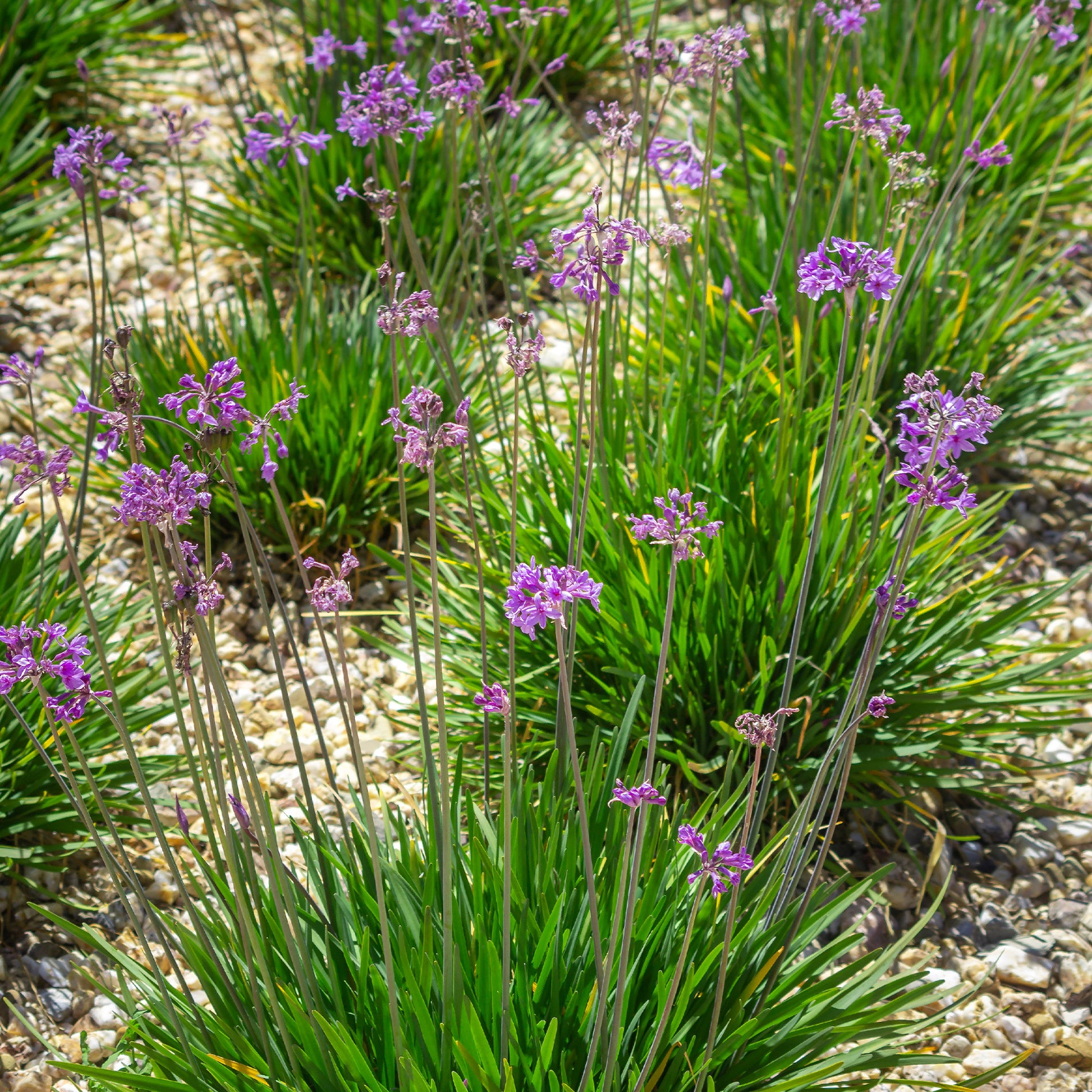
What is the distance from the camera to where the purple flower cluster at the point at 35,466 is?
1.49 metres

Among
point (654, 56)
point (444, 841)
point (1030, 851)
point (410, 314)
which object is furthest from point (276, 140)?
point (1030, 851)

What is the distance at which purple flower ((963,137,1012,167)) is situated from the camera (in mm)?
2535

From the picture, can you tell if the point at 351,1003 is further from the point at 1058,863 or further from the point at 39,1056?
the point at 1058,863

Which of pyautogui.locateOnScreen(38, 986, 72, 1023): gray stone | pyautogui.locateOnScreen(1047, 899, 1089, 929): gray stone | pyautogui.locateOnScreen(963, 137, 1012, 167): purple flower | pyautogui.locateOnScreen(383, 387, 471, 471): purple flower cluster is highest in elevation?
pyautogui.locateOnScreen(963, 137, 1012, 167): purple flower

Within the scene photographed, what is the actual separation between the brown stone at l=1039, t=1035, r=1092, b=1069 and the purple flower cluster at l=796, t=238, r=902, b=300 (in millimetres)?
1836

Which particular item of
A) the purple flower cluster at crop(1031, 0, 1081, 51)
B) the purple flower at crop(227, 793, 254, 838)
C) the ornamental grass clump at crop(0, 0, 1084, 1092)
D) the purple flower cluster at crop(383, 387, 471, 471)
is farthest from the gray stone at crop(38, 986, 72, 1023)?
the purple flower cluster at crop(1031, 0, 1081, 51)

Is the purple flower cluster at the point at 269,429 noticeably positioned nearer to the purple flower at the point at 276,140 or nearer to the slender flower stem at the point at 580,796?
the slender flower stem at the point at 580,796

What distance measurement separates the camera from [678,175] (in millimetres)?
2967

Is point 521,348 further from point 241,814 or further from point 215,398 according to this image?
point 241,814

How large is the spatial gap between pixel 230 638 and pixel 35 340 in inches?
71.1

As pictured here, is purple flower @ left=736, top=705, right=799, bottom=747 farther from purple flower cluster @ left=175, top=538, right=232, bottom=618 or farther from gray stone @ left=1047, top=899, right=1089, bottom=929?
gray stone @ left=1047, top=899, right=1089, bottom=929

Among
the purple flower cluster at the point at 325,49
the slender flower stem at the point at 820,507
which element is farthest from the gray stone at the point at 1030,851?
the purple flower cluster at the point at 325,49

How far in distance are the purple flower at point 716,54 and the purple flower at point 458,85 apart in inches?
20.0

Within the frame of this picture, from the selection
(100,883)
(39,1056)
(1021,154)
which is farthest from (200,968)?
(1021,154)
